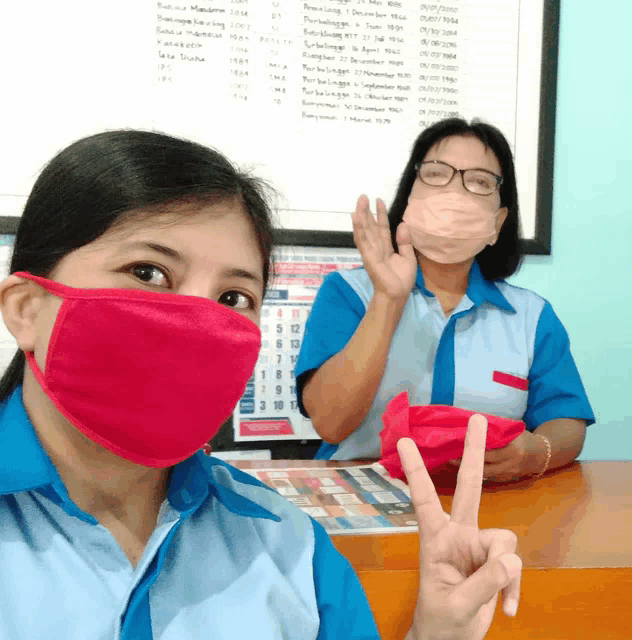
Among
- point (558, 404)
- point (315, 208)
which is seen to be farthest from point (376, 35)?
point (558, 404)

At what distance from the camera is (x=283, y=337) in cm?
141

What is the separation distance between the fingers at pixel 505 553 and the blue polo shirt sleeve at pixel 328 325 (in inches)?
24.3

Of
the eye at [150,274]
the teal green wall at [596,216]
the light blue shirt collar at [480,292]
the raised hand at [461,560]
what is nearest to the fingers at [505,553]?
the raised hand at [461,560]

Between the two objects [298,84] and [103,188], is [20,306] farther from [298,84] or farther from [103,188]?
[298,84]

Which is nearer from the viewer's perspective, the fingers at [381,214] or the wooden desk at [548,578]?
the wooden desk at [548,578]

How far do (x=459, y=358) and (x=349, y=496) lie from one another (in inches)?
20.3

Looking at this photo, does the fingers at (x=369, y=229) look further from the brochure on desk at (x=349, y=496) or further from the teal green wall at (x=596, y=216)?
the teal green wall at (x=596, y=216)

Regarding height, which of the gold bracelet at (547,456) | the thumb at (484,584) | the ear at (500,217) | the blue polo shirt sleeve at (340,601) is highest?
the ear at (500,217)

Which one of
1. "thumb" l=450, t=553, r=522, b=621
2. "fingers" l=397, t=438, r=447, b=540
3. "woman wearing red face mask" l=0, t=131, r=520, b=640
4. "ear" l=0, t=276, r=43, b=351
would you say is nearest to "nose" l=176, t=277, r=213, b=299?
"woman wearing red face mask" l=0, t=131, r=520, b=640

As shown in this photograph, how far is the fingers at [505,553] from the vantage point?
1.66 ft

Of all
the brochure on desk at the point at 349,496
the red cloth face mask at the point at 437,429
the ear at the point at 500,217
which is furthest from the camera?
the ear at the point at 500,217

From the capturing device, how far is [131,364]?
49 cm

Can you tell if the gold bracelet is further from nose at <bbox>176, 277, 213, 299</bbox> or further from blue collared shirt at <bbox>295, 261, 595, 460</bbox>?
nose at <bbox>176, 277, 213, 299</bbox>

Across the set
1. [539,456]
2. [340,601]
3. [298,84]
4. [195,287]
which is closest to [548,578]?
[340,601]
